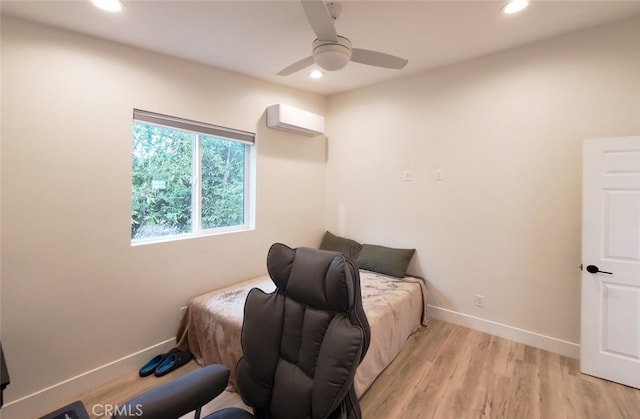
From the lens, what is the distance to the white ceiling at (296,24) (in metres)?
1.90

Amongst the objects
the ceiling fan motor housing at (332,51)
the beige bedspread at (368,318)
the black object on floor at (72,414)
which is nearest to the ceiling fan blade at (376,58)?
the ceiling fan motor housing at (332,51)

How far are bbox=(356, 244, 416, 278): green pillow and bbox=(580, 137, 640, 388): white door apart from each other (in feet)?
4.76

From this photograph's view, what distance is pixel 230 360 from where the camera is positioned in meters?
2.15

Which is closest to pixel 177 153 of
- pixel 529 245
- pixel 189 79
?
pixel 189 79

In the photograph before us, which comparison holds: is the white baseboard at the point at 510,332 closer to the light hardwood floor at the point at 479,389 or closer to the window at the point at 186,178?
the light hardwood floor at the point at 479,389

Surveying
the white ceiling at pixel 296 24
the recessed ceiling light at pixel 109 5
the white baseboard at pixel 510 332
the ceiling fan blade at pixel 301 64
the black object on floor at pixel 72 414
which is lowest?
the white baseboard at pixel 510 332

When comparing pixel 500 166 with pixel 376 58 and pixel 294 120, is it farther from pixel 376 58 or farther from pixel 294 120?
pixel 294 120

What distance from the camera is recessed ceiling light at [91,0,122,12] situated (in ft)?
5.90

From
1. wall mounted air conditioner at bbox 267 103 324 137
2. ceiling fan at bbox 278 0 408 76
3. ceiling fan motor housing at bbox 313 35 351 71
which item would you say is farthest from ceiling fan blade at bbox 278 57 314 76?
wall mounted air conditioner at bbox 267 103 324 137

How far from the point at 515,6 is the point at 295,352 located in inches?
98.9

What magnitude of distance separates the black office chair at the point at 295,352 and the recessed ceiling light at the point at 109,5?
6.04 feet

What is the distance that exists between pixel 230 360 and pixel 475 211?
2.54 meters

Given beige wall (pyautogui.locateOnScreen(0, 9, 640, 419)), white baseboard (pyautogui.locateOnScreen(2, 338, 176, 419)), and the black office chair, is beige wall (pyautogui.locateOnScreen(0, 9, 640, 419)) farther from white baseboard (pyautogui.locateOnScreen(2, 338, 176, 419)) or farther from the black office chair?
the black office chair

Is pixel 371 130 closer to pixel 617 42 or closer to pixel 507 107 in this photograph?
pixel 507 107
